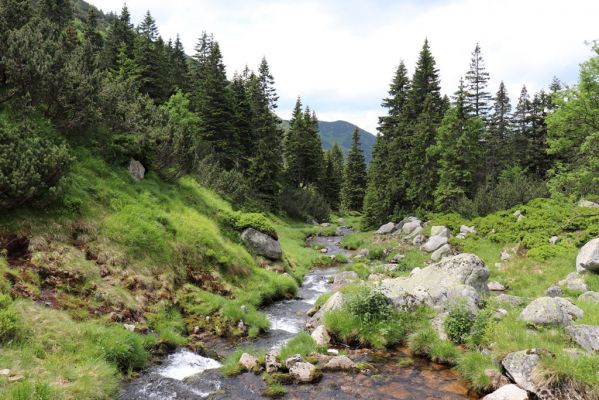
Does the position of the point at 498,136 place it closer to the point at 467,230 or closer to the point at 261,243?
the point at 467,230

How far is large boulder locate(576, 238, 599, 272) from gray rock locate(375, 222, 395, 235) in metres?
23.1


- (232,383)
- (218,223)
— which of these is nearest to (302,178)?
(218,223)

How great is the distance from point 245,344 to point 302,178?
54.2 m

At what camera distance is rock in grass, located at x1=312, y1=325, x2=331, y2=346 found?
12.7m

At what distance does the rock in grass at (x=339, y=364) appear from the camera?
35.8ft

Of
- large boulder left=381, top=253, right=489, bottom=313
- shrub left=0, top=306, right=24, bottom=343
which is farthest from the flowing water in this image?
shrub left=0, top=306, right=24, bottom=343

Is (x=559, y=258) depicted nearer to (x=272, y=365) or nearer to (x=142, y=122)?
(x=272, y=365)

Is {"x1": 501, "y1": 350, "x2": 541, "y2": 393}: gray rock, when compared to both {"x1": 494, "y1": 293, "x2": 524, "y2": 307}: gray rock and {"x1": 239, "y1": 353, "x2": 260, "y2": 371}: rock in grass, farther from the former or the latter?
{"x1": 239, "y1": 353, "x2": 260, "y2": 371}: rock in grass

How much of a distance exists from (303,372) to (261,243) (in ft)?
40.6

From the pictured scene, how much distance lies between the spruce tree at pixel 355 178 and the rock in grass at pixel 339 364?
215ft

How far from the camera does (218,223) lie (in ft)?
70.2

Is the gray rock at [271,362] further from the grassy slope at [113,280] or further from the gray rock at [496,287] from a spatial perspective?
the gray rock at [496,287]

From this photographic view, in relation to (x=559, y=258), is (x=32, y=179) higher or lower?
higher

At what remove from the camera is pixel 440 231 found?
31.6 metres
